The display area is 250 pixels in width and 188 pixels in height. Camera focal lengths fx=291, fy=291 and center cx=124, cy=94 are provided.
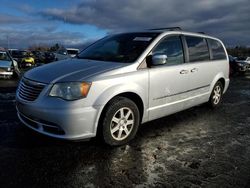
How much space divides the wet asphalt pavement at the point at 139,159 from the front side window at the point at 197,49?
1.32 meters

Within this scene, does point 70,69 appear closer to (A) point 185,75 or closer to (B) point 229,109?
(A) point 185,75

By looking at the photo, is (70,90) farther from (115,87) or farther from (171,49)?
(171,49)

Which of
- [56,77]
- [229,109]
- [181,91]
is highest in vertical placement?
[56,77]

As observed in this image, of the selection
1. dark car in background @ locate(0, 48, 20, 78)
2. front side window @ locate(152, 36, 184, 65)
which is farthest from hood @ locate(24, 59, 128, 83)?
dark car in background @ locate(0, 48, 20, 78)

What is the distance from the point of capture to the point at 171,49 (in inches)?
197

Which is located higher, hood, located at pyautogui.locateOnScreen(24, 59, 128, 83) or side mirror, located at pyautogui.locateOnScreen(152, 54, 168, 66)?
side mirror, located at pyautogui.locateOnScreen(152, 54, 168, 66)

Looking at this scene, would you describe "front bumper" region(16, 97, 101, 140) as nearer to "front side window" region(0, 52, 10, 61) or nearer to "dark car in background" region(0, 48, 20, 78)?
"dark car in background" region(0, 48, 20, 78)

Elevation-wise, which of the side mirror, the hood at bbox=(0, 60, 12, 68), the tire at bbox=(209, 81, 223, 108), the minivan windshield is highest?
the minivan windshield

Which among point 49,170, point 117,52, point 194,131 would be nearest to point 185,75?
point 194,131

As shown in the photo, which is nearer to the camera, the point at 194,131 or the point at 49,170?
the point at 49,170

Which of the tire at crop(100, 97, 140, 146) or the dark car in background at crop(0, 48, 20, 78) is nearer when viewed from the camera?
the tire at crop(100, 97, 140, 146)

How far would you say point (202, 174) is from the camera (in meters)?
3.35

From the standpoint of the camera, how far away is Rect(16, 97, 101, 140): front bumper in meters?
3.58

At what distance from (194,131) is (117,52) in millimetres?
1900
